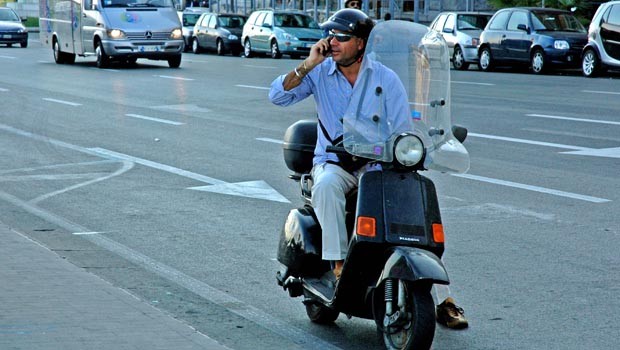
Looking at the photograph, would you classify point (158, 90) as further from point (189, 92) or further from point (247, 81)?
point (247, 81)

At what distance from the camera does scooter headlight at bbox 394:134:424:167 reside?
201 inches

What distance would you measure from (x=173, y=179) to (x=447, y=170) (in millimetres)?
6043

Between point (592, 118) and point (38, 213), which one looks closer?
point (38, 213)

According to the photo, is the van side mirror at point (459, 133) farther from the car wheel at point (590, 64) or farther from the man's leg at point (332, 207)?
the car wheel at point (590, 64)

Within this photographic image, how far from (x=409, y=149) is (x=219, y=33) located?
38.5m

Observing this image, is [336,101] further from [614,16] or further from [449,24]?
[449,24]

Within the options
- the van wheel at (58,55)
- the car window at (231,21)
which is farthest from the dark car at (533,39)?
the car window at (231,21)

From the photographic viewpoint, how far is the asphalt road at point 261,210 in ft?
20.2

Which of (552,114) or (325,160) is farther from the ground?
(325,160)

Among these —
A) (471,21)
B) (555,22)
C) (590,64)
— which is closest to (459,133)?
(590,64)

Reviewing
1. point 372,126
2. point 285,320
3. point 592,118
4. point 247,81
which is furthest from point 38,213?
point 247,81

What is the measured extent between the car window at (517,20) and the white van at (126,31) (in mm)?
8517

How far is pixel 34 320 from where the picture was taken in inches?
219

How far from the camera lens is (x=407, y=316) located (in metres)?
5.11
